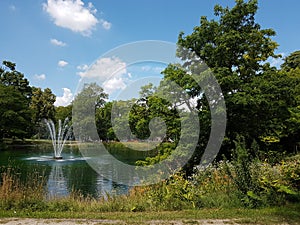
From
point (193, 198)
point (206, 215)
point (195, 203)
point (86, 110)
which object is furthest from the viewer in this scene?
point (86, 110)

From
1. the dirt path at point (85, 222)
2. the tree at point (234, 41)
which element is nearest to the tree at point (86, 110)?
the tree at point (234, 41)

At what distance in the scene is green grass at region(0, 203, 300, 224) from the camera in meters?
4.47

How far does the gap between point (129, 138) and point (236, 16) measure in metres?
7.88

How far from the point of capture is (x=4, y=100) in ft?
112

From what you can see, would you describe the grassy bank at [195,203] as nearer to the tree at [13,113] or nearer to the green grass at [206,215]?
the green grass at [206,215]

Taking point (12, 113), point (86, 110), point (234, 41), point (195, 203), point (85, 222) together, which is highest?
point (234, 41)

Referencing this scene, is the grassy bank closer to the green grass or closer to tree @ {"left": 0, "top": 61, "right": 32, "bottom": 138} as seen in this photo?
the green grass

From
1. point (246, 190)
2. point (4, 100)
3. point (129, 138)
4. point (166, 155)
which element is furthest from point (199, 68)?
point (4, 100)

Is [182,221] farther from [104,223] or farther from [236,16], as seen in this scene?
[236,16]

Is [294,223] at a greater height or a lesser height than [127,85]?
lesser

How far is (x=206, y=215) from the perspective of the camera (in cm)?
475

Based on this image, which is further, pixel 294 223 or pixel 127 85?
pixel 127 85

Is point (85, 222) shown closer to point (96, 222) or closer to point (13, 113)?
point (96, 222)

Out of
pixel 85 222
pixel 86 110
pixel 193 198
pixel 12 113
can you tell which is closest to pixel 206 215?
pixel 193 198
